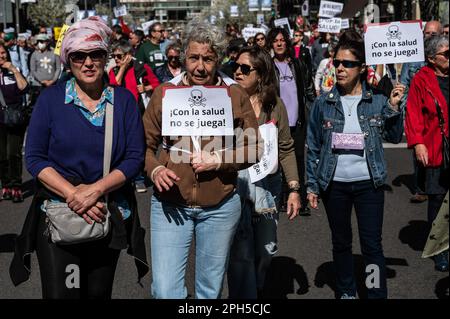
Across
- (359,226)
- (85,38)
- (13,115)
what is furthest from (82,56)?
(13,115)

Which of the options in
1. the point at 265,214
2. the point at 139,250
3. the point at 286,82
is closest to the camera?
the point at 139,250

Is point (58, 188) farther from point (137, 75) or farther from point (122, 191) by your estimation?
point (137, 75)

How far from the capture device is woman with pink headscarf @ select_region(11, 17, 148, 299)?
3377 millimetres

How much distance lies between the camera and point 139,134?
3514 mm

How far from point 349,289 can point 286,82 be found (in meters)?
2.78

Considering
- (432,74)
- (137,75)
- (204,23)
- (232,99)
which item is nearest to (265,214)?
(232,99)

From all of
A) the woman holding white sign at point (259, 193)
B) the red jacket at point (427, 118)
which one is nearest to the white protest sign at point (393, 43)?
the red jacket at point (427, 118)

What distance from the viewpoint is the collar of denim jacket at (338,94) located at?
475 cm

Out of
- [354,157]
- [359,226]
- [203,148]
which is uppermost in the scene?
[203,148]

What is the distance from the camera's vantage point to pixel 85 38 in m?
3.41

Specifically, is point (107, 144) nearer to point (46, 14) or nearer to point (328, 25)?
point (328, 25)

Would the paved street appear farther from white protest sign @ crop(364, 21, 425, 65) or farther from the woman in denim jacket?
white protest sign @ crop(364, 21, 425, 65)

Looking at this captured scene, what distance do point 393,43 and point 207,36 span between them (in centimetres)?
323

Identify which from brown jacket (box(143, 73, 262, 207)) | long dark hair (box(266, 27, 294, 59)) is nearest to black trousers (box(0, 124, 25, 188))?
long dark hair (box(266, 27, 294, 59))
